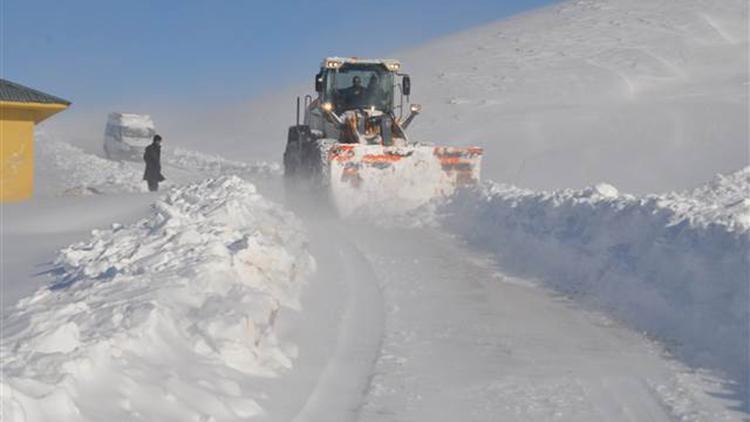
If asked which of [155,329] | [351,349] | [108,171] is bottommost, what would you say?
[108,171]

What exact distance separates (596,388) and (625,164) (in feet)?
79.6

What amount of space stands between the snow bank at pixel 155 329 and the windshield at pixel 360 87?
26.8ft

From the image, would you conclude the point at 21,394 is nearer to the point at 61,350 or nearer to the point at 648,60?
the point at 61,350

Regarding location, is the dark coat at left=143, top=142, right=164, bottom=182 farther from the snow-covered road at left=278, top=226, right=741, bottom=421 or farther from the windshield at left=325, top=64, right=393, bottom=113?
the snow-covered road at left=278, top=226, right=741, bottom=421

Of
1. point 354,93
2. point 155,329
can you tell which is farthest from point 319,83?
point 155,329

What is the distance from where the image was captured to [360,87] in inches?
718

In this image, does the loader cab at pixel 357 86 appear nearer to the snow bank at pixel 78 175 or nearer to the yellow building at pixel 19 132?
the yellow building at pixel 19 132

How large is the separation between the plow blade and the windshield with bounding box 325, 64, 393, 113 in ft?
6.57

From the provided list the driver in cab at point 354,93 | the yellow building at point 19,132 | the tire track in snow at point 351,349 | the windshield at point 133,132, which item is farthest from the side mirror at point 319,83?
the windshield at point 133,132

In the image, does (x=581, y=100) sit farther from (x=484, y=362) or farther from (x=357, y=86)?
(x=484, y=362)

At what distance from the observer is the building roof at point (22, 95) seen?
1947cm

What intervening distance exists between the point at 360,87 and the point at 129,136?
26.4 m

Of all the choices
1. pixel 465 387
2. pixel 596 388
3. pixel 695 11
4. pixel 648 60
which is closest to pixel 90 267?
pixel 465 387

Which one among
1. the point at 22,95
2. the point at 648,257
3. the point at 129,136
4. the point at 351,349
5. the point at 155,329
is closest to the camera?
the point at 155,329
